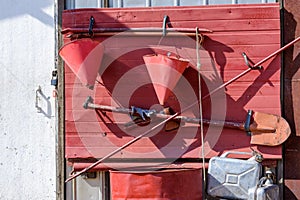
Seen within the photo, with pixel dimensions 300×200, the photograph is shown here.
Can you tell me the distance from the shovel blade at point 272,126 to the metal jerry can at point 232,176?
0.57 feet

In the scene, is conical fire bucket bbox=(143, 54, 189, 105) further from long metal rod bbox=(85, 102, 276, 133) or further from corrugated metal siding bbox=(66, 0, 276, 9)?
corrugated metal siding bbox=(66, 0, 276, 9)

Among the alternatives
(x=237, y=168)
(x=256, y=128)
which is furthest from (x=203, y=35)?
(x=237, y=168)

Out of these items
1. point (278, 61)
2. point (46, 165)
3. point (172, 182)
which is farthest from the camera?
point (46, 165)

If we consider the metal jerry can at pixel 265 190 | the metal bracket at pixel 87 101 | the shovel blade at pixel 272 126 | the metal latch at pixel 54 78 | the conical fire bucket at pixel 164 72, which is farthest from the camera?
the metal latch at pixel 54 78

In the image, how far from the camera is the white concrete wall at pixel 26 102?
12.1 feet

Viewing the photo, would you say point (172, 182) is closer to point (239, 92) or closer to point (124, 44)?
point (239, 92)

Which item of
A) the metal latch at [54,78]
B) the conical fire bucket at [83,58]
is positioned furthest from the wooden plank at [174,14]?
the metal latch at [54,78]

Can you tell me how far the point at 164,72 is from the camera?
3.29 metres

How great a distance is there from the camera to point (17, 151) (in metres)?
3.71

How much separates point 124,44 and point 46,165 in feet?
3.61

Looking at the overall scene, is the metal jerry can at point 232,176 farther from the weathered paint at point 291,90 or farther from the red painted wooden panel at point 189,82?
the weathered paint at point 291,90

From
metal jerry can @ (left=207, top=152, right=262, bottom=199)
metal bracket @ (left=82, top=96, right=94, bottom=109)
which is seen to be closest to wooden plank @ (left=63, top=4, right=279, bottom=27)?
metal bracket @ (left=82, top=96, right=94, bottom=109)

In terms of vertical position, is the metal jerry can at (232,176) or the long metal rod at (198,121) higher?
the long metal rod at (198,121)

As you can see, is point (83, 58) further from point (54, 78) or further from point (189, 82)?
point (189, 82)
